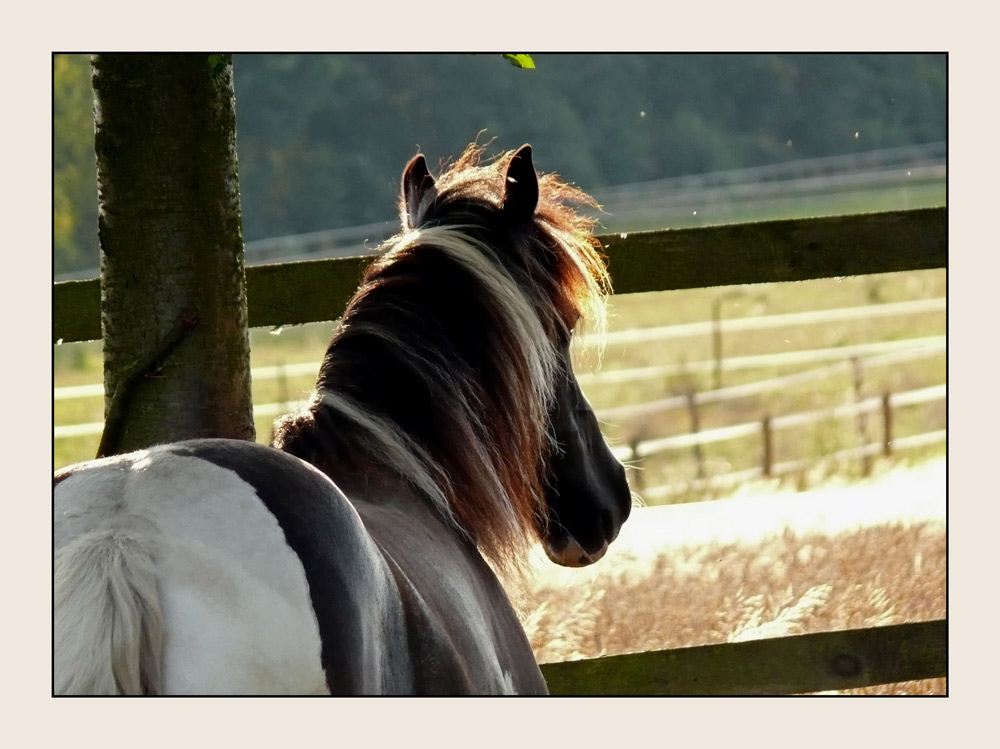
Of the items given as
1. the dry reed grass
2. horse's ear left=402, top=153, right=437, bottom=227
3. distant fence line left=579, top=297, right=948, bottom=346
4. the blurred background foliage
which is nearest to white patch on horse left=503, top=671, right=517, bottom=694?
the dry reed grass

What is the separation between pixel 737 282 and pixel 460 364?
1.10 m

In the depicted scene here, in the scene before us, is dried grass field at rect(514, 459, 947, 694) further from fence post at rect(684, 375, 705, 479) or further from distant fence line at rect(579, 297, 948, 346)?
distant fence line at rect(579, 297, 948, 346)

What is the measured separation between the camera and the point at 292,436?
70.5 inches

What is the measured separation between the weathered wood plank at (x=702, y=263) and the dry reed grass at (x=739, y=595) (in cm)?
80

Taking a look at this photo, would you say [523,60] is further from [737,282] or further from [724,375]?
[724,375]

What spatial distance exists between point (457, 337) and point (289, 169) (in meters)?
11.3

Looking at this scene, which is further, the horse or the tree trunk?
the tree trunk

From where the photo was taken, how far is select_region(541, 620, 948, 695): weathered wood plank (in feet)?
8.20

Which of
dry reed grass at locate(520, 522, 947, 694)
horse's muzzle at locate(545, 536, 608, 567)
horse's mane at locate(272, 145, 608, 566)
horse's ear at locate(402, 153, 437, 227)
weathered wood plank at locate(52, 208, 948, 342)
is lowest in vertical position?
dry reed grass at locate(520, 522, 947, 694)

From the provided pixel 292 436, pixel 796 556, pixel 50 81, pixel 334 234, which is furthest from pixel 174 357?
pixel 334 234

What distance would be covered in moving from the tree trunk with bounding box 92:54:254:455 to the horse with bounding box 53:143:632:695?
279 mm

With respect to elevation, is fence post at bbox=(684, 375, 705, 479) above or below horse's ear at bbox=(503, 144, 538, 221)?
below

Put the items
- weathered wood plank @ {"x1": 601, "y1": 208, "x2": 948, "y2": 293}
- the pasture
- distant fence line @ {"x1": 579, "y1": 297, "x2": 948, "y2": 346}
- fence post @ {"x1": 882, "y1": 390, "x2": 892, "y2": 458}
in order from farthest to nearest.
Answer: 1. distant fence line @ {"x1": 579, "y1": 297, "x2": 948, "y2": 346}
2. the pasture
3. fence post @ {"x1": 882, "y1": 390, "x2": 892, "y2": 458}
4. weathered wood plank @ {"x1": 601, "y1": 208, "x2": 948, "y2": 293}

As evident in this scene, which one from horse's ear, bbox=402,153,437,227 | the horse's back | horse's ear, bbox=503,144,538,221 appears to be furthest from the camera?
horse's ear, bbox=402,153,437,227
